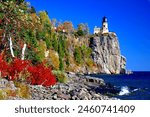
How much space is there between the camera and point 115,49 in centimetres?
870

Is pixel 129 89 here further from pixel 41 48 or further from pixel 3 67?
pixel 41 48

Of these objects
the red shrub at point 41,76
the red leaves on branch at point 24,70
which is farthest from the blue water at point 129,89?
the red leaves on branch at point 24,70

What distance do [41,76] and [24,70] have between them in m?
0.28

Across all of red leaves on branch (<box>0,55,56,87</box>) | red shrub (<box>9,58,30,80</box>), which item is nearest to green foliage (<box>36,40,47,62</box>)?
red leaves on branch (<box>0,55,56,87</box>)

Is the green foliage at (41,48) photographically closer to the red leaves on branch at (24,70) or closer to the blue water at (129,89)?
the red leaves on branch at (24,70)

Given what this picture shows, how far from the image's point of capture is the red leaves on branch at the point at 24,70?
212 inches

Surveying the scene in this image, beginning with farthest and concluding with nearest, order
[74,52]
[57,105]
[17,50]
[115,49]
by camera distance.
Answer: [115,49] → [17,50] → [74,52] → [57,105]

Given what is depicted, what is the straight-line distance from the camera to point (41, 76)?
5.78 metres

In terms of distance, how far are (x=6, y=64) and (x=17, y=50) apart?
36 centimetres

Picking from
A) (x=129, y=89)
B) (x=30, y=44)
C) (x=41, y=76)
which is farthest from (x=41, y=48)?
(x=129, y=89)

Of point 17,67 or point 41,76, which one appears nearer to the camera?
point 17,67

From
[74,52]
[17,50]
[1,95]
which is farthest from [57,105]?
[17,50]

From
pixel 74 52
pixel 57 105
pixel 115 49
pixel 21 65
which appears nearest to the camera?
pixel 57 105

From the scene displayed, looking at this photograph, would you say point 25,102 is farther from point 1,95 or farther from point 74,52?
point 74,52
